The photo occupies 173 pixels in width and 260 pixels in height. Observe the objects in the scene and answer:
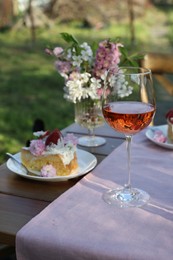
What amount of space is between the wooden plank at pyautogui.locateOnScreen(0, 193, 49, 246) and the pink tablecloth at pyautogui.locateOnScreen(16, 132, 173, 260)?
0.03 metres

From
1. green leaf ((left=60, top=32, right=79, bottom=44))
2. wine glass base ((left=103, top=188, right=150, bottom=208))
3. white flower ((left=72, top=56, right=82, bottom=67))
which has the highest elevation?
green leaf ((left=60, top=32, right=79, bottom=44))

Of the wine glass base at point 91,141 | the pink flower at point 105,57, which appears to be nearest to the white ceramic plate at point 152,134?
the wine glass base at point 91,141

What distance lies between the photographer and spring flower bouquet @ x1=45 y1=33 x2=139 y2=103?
5.12 feet

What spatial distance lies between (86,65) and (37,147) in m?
0.38

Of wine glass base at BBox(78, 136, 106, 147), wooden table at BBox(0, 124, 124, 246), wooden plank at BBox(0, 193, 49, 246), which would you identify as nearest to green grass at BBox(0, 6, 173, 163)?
wine glass base at BBox(78, 136, 106, 147)

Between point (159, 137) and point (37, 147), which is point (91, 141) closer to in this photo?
point (159, 137)

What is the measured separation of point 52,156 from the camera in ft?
4.32

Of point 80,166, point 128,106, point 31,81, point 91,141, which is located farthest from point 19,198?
point 31,81

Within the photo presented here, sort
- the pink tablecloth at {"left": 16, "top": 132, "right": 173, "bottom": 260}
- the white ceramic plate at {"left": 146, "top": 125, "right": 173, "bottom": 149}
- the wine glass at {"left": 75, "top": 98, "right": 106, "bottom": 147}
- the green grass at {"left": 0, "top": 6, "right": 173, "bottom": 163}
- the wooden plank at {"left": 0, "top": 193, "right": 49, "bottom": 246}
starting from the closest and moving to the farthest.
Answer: the pink tablecloth at {"left": 16, "top": 132, "right": 173, "bottom": 260}, the wooden plank at {"left": 0, "top": 193, "right": 49, "bottom": 246}, the white ceramic plate at {"left": 146, "top": 125, "right": 173, "bottom": 149}, the wine glass at {"left": 75, "top": 98, "right": 106, "bottom": 147}, the green grass at {"left": 0, "top": 6, "right": 173, "bottom": 163}

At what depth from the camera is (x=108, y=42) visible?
157cm

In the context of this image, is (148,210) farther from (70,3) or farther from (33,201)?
(70,3)

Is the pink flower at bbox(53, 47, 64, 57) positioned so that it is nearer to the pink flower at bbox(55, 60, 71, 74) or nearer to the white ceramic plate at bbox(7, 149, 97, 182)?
the pink flower at bbox(55, 60, 71, 74)

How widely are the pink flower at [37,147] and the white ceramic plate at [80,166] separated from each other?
7 centimetres

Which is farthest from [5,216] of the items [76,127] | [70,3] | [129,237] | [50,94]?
[70,3]
